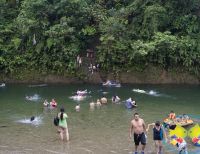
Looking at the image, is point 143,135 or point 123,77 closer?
point 143,135

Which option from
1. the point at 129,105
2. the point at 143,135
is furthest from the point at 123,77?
the point at 143,135

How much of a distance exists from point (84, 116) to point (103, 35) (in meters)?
12.2

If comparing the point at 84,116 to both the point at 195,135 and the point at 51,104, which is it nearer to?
the point at 51,104

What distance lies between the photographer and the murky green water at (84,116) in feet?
61.8

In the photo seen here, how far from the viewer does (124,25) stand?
117ft

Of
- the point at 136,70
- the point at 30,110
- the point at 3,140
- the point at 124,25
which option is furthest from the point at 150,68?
the point at 3,140

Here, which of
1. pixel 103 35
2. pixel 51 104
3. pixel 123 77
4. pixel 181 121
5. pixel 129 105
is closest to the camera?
pixel 181 121

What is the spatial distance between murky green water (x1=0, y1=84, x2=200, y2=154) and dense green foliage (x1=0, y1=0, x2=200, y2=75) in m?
2.26

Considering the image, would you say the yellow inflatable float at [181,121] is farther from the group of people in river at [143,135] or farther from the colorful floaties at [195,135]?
the group of people in river at [143,135]

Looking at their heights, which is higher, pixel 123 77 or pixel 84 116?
pixel 123 77

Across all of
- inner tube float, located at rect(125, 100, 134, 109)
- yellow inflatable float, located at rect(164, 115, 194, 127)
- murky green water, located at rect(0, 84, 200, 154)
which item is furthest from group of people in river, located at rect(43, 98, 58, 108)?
yellow inflatable float, located at rect(164, 115, 194, 127)

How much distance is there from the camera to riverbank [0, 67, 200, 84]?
3534cm

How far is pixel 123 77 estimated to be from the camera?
35969 mm

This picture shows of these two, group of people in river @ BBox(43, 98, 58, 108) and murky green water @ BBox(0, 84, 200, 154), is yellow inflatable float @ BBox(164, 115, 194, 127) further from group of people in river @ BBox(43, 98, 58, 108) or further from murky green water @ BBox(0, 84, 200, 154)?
group of people in river @ BBox(43, 98, 58, 108)
